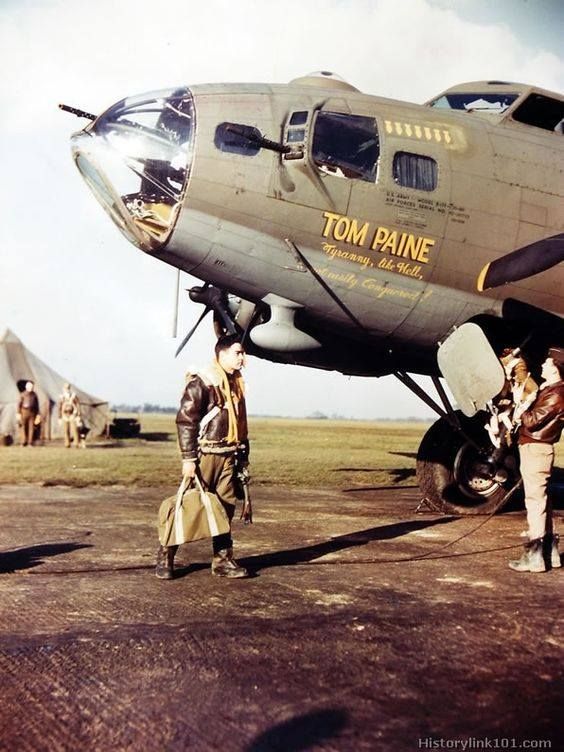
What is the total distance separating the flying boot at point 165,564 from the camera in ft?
18.7

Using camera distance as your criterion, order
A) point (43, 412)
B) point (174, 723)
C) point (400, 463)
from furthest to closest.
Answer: point (43, 412) < point (400, 463) < point (174, 723)

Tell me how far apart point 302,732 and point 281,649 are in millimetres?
1049

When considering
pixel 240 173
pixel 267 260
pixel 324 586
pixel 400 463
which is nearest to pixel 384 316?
pixel 267 260

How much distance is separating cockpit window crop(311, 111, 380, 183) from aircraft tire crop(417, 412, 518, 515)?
12.5 ft

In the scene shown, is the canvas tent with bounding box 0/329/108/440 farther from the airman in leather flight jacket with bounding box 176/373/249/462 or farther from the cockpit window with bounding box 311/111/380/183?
the airman in leather flight jacket with bounding box 176/373/249/462

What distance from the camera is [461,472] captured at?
962 cm

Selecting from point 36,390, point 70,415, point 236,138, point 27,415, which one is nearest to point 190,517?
point 236,138

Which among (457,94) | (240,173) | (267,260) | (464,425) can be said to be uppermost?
(457,94)

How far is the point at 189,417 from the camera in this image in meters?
5.71

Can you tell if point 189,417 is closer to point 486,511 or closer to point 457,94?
point 486,511

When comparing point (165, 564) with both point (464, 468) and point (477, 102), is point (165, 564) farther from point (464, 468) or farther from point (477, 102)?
point (477, 102)

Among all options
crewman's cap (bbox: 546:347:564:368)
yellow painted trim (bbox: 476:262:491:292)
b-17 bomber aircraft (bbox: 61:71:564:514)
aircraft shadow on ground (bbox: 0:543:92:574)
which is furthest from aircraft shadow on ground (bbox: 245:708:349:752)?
yellow painted trim (bbox: 476:262:491:292)

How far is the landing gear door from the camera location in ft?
24.7

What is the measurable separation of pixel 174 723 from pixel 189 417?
2961 millimetres
